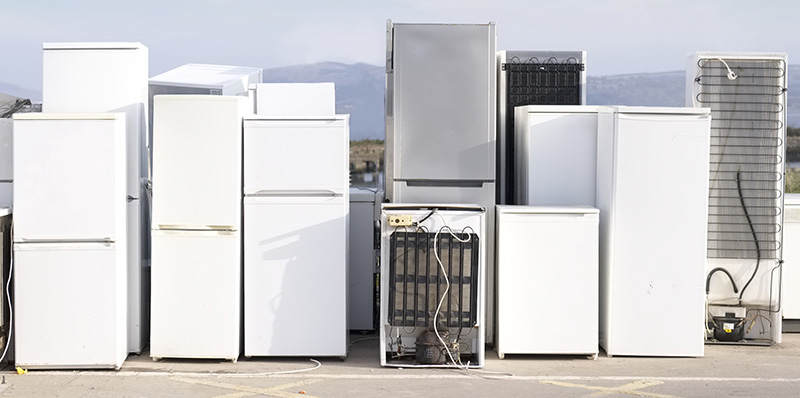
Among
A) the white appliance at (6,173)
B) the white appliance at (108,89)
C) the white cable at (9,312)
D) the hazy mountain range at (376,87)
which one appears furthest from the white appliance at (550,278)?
the hazy mountain range at (376,87)

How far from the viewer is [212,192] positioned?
6344 mm

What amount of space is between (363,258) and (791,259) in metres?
3.53

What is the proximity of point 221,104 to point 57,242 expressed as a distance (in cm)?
145

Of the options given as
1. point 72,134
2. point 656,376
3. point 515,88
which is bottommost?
point 656,376

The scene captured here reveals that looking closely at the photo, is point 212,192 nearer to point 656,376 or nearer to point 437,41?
point 437,41

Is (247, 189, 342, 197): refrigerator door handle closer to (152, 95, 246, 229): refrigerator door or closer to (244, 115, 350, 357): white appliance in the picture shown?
(244, 115, 350, 357): white appliance

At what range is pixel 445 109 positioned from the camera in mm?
6762

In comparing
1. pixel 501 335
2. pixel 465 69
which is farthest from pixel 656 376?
pixel 465 69

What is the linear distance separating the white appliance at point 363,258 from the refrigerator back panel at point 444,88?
0.90 meters

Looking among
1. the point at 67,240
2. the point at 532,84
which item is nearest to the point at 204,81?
the point at 67,240

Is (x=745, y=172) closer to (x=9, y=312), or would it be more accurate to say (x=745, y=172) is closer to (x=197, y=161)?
(x=197, y=161)

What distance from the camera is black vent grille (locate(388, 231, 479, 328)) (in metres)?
6.21

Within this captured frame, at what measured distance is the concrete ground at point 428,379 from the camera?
5680 millimetres

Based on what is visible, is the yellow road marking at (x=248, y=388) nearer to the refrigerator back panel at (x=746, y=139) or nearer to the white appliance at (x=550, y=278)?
the white appliance at (x=550, y=278)
